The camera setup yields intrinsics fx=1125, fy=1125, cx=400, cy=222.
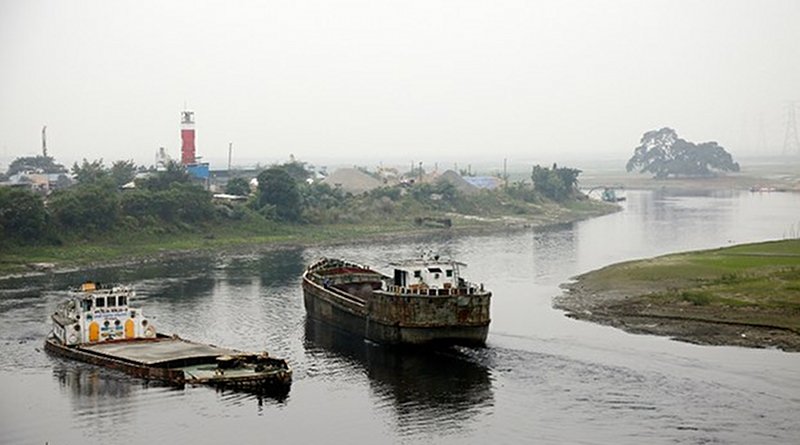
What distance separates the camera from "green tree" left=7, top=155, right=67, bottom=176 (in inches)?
6309

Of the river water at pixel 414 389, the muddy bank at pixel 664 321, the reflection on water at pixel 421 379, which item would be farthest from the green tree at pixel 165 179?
the reflection on water at pixel 421 379

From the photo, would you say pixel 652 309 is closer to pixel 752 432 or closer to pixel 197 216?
pixel 752 432

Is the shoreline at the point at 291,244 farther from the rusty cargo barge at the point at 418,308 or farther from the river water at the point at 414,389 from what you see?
the rusty cargo barge at the point at 418,308

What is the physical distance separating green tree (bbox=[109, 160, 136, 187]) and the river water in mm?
63587

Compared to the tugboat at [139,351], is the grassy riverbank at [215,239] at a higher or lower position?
higher

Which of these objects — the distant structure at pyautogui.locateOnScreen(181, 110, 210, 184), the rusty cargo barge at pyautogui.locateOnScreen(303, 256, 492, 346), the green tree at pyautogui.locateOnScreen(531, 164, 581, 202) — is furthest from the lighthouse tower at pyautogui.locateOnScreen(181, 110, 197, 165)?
the rusty cargo barge at pyautogui.locateOnScreen(303, 256, 492, 346)

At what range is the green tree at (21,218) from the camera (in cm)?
9038

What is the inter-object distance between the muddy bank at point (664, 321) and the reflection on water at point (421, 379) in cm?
1114

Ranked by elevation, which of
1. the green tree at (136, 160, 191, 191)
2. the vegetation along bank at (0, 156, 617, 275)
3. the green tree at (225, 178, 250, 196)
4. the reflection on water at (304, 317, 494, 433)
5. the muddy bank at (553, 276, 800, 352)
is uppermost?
the green tree at (136, 160, 191, 191)

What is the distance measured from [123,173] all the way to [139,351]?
92.5 meters

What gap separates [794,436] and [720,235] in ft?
246

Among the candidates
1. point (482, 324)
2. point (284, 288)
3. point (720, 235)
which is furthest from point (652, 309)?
point (720, 235)

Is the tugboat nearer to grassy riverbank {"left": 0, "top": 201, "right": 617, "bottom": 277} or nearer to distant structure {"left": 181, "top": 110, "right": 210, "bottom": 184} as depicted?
grassy riverbank {"left": 0, "top": 201, "right": 617, "bottom": 277}

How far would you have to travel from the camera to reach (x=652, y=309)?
6031cm
